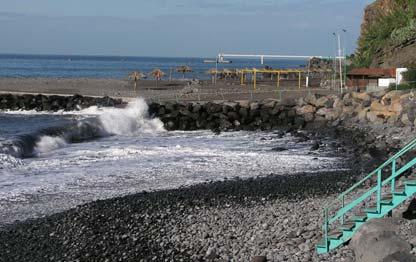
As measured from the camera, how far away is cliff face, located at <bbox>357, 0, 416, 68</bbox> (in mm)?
52562

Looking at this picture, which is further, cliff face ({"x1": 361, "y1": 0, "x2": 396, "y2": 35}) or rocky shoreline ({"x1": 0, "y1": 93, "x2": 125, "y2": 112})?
cliff face ({"x1": 361, "y1": 0, "x2": 396, "y2": 35})

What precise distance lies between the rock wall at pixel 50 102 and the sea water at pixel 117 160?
814cm

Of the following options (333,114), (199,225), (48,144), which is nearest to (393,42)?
(333,114)

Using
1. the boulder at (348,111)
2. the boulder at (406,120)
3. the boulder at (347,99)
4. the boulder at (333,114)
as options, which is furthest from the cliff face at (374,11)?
the boulder at (406,120)

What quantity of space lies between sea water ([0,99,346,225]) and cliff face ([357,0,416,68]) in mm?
24308

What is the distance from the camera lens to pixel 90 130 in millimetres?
33844

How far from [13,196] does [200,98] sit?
28371 mm

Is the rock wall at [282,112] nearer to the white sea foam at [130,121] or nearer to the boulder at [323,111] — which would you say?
the boulder at [323,111]

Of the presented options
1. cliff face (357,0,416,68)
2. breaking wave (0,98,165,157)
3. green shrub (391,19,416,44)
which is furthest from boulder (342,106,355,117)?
green shrub (391,19,416,44)

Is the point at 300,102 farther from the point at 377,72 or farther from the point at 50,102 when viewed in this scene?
the point at 50,102

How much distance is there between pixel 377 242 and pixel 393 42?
48.5 m

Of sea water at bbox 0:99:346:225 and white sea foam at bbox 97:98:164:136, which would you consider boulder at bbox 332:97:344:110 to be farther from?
white sea foam at bbox 97:98:164:136

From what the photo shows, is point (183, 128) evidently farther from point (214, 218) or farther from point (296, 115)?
point (214, 218)

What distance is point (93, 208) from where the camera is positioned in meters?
14.4
